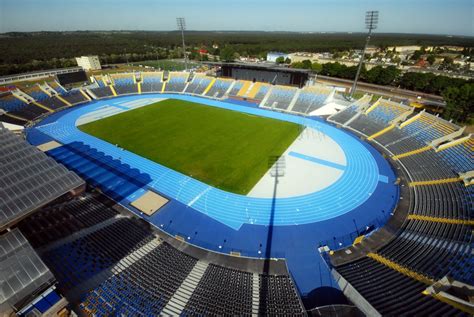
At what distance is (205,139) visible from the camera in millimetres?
35219

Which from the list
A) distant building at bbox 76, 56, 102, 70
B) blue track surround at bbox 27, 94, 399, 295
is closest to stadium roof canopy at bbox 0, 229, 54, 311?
blue track surround at bbox 27, 94, 399, 295

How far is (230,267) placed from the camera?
16062 millimetres

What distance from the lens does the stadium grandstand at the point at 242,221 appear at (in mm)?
12625

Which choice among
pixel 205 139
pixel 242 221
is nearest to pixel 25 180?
pixel 242 221

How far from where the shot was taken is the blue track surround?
18.0 meters

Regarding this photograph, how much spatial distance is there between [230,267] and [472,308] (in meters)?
13.1

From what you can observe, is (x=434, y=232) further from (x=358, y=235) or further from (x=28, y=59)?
(x=28, y=59)

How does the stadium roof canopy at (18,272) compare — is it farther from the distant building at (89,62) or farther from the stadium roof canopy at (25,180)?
the distant building at (89,62)

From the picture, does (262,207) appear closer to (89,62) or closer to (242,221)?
(242,221)

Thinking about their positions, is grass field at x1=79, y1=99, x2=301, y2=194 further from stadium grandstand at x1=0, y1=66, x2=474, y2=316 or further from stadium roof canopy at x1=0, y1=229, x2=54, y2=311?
stadium roof canopy at x1=0, y1=229, x2=54, y2=311

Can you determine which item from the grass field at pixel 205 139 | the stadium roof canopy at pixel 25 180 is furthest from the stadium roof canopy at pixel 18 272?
the grass field at pixel 205 139

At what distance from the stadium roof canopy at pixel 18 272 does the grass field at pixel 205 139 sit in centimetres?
1573

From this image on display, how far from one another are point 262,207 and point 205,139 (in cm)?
1713

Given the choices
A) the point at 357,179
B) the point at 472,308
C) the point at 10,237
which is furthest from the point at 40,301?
the point at 357,179
